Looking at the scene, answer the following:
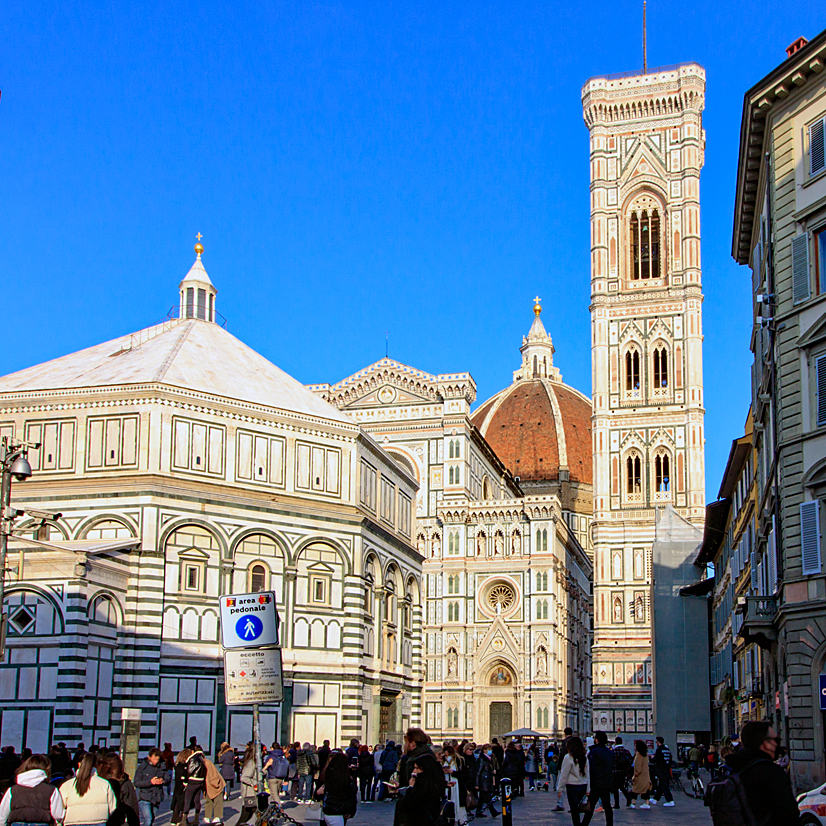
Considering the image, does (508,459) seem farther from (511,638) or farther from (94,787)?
(94,787)

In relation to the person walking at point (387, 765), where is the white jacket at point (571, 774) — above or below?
above

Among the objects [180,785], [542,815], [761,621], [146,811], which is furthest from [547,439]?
[146,811]

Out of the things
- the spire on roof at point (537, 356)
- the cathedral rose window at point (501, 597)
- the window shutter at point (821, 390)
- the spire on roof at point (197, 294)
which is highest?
the spire on roof at point (537, 356)

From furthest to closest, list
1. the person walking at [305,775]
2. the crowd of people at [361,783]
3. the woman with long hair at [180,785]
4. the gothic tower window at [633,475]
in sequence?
1. the gothic tower window at [633,475]
2. the person walking at [305,775]
3. the woman with long hair at [180,785]
4. the crowd of people at [361,783]

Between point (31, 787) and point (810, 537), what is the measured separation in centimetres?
1749

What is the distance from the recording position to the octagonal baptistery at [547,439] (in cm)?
12038

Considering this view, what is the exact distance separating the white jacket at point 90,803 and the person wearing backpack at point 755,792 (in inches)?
217

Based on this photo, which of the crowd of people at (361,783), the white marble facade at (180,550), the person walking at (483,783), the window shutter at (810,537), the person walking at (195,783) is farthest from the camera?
the white marble facade at (180,550)

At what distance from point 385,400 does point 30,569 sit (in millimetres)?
45620

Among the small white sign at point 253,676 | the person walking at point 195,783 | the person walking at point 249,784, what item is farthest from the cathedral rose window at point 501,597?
the small white sign at point 253,676

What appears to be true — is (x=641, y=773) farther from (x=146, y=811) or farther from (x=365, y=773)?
(x=146, y=811)

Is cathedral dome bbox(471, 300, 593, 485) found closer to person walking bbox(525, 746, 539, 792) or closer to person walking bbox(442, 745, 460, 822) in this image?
person walking bbox(525, 746, 539, 792)

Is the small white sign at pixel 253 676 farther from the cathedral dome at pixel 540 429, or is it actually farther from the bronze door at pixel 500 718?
the cathedral dome at pixel 540 429

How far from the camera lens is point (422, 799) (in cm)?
1052
